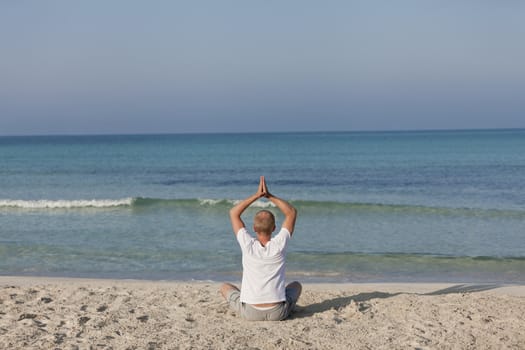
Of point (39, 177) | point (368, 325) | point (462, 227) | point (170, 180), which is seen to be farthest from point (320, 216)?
point (39, 177)

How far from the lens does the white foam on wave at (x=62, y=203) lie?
22078 mm

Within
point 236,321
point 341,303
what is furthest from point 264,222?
point 341,303

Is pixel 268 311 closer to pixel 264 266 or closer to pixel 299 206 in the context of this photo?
pixel 264 266

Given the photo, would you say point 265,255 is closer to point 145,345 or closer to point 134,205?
point 145,345

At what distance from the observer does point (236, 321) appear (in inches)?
269

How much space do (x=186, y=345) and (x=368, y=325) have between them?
203 cm

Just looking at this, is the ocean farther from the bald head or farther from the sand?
the bald head

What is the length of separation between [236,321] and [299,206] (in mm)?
14740

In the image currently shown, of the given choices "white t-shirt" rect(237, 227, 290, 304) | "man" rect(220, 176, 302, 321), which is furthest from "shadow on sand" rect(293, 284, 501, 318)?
"white t-shirt" rect(237, 227, 290, 304)

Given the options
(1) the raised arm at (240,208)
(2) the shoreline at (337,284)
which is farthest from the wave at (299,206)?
(1) the raised arm at (240,208)

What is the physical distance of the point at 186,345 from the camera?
6.04m

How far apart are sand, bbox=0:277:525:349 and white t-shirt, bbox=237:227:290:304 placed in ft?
1.13

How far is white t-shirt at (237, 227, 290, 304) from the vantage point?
6367mm

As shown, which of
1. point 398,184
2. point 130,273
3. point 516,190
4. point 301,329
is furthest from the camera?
point 398,184
